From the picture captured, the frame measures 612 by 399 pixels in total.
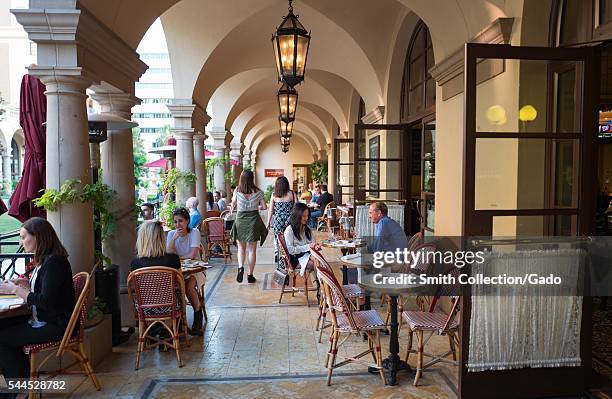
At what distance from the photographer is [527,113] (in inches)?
141

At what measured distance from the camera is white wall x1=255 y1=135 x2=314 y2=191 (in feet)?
101

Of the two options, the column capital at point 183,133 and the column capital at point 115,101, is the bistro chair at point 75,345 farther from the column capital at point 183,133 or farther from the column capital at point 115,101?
the column capital at point 183,133

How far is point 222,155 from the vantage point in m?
13.8

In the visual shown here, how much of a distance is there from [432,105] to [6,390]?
557 centimetres

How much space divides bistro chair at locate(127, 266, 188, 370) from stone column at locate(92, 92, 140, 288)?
1017 mm

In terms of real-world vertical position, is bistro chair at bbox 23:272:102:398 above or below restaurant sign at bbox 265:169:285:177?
below

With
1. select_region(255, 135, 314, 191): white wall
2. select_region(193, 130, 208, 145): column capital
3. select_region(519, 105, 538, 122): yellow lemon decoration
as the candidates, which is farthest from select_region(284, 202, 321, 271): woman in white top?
select_region(255, 135, 314, 191): white wall

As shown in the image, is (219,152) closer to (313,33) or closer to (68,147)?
(313,33)

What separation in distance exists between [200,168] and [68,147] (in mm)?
5577

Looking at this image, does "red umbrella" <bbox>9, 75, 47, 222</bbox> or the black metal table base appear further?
"red umbrella" <bbox>9, 75, 47, 222</bbox>

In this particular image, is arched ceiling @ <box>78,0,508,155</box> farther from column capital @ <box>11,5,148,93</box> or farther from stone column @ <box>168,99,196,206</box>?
column capital @ <box>11,5,148,93</box>

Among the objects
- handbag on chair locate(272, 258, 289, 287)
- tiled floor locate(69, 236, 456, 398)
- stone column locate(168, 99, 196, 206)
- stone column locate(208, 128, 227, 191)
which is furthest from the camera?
stone column locate(208, 128, 227, 191)

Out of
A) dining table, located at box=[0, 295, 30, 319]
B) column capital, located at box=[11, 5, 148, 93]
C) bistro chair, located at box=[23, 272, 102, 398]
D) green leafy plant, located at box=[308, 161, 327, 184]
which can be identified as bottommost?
bistro chair, located at box=[23, 272, 102, 398]

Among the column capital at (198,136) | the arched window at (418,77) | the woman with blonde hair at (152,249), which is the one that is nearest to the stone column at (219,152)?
the column capital at (198,136)
